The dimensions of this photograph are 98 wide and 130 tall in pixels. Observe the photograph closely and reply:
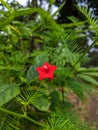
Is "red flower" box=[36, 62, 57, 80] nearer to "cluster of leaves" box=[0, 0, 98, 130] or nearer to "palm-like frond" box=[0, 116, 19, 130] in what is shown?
"cluster of leaves" box=[0, 0, 98, 130]

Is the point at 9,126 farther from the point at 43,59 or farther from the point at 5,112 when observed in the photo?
the point at 43,59

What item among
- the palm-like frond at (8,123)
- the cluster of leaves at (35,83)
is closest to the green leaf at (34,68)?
the cluster of leaves at (35,83)

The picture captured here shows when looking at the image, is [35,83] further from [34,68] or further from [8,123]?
[8,123]

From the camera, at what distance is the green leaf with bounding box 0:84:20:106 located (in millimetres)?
1029

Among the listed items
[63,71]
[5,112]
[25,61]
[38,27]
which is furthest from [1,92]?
[38,27]

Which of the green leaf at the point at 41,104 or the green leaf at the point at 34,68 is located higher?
the green leaf at the point at 34,68

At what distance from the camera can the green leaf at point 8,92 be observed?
1.03 m

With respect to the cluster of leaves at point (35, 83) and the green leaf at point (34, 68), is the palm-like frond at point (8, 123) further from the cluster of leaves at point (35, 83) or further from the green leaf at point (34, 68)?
the green leaf at point (34, 68)

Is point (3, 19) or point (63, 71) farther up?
point (3, 19)

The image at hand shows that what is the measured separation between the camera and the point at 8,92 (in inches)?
41.8

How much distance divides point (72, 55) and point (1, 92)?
24 centimetres

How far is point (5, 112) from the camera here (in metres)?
1.03

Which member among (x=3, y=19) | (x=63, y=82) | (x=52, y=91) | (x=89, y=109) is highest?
(x=3, y=19)

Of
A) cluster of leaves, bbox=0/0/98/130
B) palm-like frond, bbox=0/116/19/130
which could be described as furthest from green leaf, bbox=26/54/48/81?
palm-like frond, bbox=0/116/19/130
